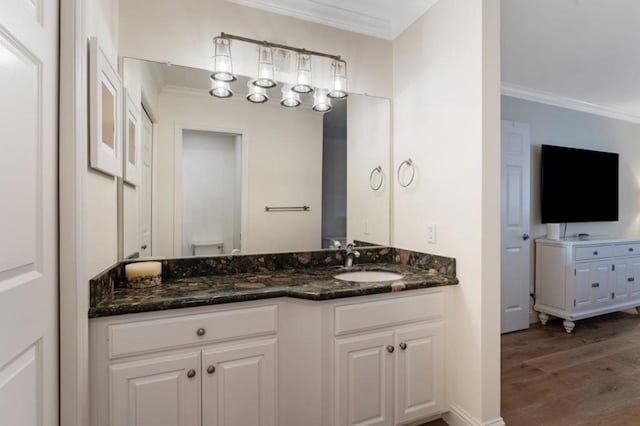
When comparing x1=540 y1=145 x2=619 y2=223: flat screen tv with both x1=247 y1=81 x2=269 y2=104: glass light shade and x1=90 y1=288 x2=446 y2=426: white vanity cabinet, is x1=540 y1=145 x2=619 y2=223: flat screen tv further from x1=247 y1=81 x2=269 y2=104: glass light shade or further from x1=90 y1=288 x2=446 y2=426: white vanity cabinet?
x1=247 y1=81 x2=269 y2=104: glass light shade

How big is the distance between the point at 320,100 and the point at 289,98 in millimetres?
213

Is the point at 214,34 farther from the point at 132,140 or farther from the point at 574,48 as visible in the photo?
the point at 574,48

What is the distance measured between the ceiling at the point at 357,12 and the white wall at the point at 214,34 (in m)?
0.04

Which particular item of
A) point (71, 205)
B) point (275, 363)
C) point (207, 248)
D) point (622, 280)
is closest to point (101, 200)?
point (71, 205)

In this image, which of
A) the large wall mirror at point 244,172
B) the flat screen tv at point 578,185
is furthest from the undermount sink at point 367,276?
the flat screen tv at point 578,185

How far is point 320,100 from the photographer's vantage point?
2189 millimetres

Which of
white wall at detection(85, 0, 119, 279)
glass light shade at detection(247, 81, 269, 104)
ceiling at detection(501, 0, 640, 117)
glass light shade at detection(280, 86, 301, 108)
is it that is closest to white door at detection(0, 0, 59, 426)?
white wall at detection(85, 0, 119, 279)

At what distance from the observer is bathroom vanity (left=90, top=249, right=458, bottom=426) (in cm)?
131

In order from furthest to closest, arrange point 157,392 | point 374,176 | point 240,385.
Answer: point 374,176, point 240,385, point 157,392

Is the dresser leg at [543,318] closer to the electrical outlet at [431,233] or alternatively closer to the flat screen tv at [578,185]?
the flat screen tv at [578,185]

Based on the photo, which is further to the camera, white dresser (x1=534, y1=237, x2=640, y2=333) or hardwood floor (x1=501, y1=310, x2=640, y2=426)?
white dresser (x1=534, y1=237, x2=640, y2=333)

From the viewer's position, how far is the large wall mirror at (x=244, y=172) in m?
1.83

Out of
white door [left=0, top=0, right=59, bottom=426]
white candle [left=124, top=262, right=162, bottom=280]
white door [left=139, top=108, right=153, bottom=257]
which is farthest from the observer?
white door [left=139, top=108, right=153, bottom=257]

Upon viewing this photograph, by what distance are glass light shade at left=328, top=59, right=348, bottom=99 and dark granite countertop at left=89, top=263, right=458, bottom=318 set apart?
1.17 m
